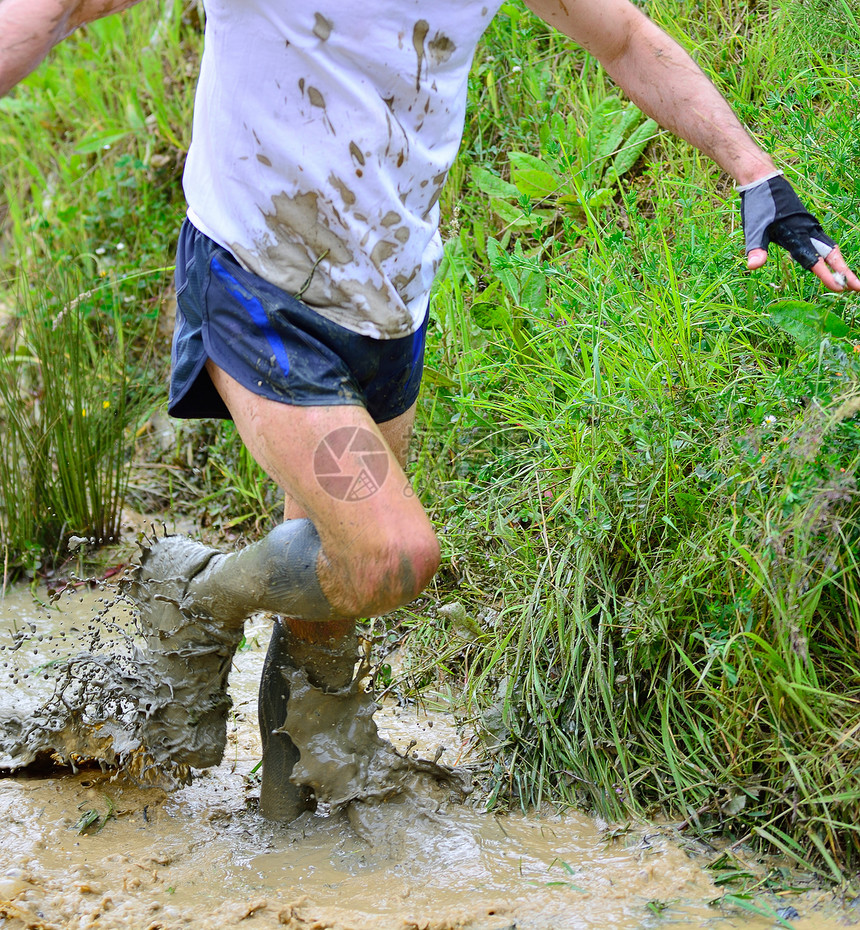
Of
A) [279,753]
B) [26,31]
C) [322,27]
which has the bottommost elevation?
[279,753]

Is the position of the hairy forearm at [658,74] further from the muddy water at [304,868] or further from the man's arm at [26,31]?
the muddy water at [304,868]

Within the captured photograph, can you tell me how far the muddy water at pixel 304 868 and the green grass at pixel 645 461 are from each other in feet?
0.46

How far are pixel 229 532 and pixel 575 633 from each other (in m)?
1.86

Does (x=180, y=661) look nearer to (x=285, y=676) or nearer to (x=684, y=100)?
(x=285, y=676)

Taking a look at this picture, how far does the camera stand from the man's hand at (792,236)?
79.0 inches

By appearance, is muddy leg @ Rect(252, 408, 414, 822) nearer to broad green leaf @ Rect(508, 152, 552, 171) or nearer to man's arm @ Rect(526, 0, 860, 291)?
man's arm @ Rect(526, 0, 860, 291)

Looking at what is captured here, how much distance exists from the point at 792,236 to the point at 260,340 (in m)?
1.09

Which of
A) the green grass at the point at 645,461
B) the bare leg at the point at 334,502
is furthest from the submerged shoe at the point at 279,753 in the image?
the green grass at the point at 645,461

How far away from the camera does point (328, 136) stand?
5.86 ft

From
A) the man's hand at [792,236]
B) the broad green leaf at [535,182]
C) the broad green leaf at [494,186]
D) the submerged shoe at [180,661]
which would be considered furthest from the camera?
the broad green leaf at [494,186]

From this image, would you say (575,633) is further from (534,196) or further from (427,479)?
(534,196)

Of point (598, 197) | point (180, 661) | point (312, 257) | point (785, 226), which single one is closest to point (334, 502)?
point (312, 257)

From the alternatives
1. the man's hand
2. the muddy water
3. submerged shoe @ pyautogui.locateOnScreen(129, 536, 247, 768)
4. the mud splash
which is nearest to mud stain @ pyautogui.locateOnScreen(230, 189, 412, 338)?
the mud splash

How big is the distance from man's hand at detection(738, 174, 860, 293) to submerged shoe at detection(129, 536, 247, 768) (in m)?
1.30
